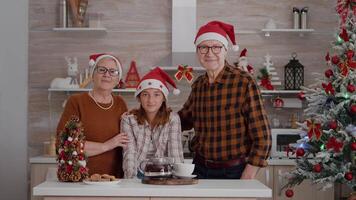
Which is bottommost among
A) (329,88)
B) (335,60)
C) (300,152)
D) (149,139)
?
(300,152)

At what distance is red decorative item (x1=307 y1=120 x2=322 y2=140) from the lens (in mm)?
5016

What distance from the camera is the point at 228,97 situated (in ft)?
12.2

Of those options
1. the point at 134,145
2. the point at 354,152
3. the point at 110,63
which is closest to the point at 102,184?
the point at 134,145

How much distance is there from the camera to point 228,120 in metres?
3.70

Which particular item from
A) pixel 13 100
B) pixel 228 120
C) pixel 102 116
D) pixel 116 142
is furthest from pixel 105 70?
pixel 13 100

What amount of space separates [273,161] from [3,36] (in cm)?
269

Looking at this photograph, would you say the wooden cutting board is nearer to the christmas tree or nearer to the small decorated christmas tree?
the small decorated christmas tree

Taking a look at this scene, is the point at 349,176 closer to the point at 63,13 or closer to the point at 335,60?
the point at 335,60

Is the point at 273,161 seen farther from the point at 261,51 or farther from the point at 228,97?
the point at 228,97

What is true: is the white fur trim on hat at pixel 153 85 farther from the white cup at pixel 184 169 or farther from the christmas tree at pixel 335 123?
the christmas tree at pixel 335 123

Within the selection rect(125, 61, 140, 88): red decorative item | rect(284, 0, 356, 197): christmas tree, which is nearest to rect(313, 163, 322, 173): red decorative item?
rect(284, 0, 356, 197): christmas tree

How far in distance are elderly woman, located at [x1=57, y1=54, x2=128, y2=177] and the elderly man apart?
1.59ft

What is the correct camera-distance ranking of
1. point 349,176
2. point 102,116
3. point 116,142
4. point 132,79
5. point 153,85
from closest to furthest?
point 116,142 → point 102,116 → point 153,85 → point 349,176 → point 132,79

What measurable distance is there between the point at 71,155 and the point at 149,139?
22.8 inches
